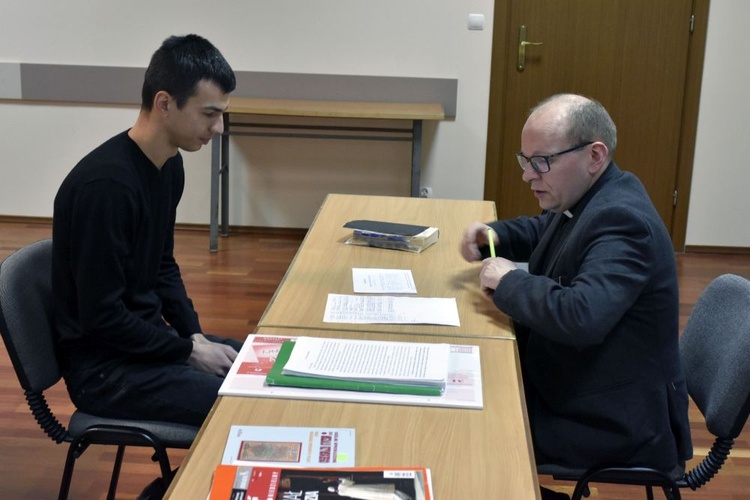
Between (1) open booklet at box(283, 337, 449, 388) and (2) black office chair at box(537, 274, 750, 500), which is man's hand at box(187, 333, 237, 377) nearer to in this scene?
(1) open booklet at box(283, 337, 449, 388)

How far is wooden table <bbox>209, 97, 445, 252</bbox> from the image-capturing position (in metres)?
4.55

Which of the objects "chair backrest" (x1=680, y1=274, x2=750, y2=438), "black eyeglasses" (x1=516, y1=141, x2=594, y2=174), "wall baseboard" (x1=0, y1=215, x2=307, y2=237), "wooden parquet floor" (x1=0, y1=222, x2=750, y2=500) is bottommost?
"wooden parquet floor" (x1=0, y1=222, x2=750, y2=500)

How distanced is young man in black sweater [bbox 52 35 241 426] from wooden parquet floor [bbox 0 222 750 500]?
0.68m

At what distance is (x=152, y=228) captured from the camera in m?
2.06

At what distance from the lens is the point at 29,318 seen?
6.12ft

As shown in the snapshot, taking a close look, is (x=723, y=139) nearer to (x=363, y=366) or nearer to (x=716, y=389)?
(x=716, y=389)

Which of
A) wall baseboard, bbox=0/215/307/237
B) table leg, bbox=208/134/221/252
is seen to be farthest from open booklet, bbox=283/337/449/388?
wall baseboard, bbox=0/215/307/237

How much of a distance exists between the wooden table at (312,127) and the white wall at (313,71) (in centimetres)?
9

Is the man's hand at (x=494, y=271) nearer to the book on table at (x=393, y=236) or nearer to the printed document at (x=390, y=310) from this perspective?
the printed document at (x=390, y=310)

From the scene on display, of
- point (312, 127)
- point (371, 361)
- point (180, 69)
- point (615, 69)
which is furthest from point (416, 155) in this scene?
point (371, 361)

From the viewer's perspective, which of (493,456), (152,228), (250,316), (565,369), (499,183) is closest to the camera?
(493,456)

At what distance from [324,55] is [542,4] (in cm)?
128

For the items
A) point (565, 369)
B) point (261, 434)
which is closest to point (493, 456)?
point (261, 434)

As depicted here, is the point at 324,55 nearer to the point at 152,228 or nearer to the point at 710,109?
the point at 710,109
